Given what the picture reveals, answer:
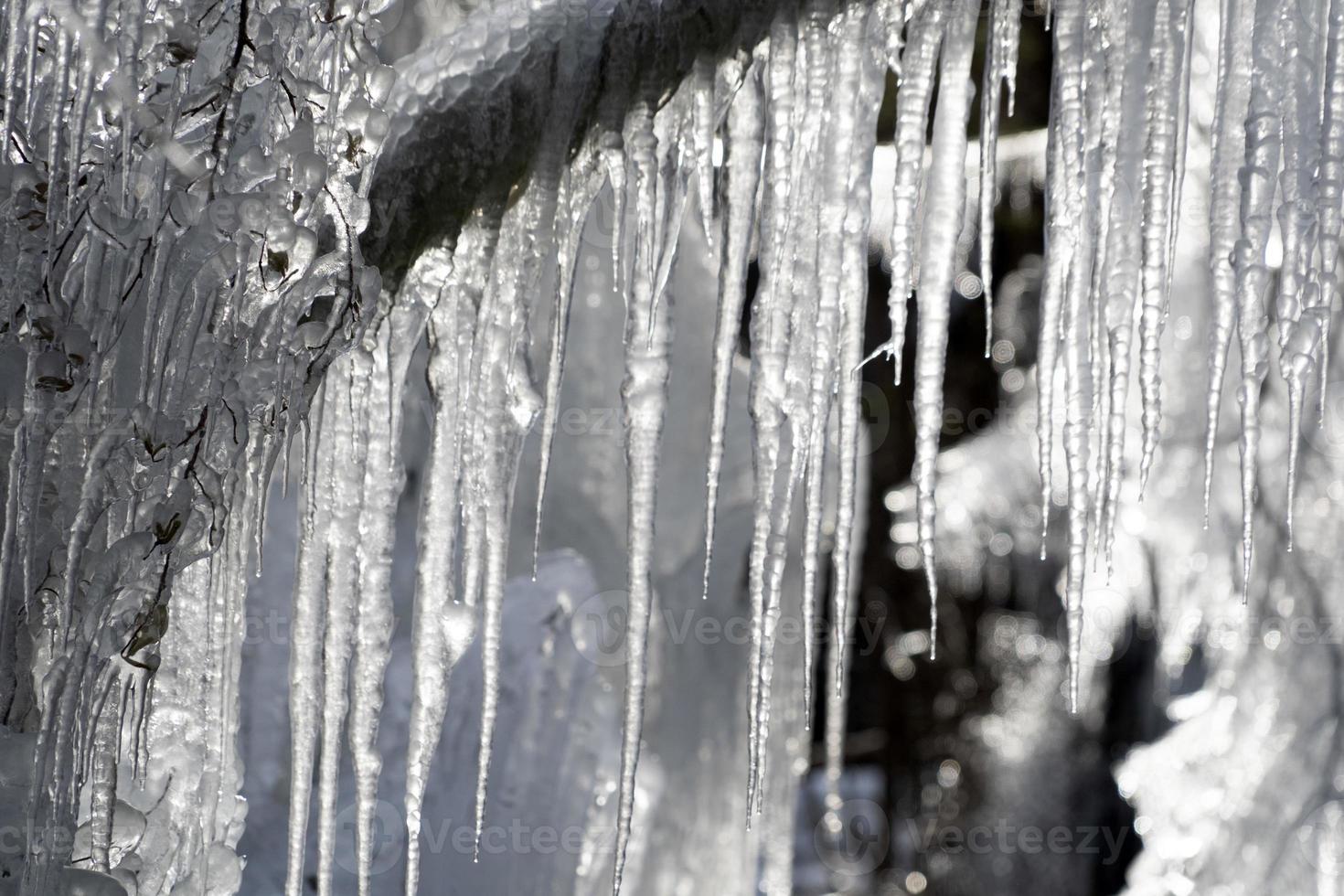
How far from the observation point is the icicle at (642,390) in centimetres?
138

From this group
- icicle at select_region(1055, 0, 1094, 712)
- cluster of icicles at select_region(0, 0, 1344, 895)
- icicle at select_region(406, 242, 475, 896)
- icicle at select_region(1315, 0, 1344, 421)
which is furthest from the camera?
icicle at select_region(406, 242, 475, 896)

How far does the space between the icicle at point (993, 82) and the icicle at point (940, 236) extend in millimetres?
23

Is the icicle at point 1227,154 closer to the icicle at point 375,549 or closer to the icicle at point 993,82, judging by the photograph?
the icicle at point 993,82

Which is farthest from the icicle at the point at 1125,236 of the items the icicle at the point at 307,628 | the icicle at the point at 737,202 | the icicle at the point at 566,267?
the icicle at the point at 307,628

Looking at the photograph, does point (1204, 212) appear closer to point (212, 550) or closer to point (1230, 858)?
point (1230, 858)

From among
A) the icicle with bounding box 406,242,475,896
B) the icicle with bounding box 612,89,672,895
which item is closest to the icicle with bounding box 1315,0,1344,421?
the icicle with bounding box 612,89,672,895

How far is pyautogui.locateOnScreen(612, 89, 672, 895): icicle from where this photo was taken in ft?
4.53

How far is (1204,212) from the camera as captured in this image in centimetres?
397

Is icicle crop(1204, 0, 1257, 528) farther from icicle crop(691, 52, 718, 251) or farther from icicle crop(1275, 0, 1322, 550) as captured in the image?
icicle crop(691, 52, 718, 251)

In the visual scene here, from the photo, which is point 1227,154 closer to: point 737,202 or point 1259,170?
point 1259,170

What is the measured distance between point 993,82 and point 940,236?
163 millimetres

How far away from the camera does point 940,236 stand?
4.51 feet

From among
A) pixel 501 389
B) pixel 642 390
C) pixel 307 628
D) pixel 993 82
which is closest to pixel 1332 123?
pixel 993 82

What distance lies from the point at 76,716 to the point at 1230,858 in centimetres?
271
